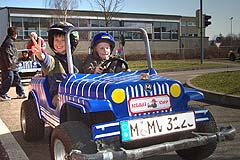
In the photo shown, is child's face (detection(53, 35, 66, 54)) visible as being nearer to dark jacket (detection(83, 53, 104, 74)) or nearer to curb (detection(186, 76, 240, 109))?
dark jacket (detection(83, 53, 104, 74))

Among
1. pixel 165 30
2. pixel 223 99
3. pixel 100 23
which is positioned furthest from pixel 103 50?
pixel 165 30

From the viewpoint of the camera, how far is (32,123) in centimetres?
489

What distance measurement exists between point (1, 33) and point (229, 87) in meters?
18.2

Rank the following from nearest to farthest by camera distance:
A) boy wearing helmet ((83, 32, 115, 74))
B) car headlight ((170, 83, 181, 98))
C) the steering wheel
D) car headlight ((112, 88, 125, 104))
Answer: car headlight ((112, 88, 125, 104)) < car headlight ((170, 83, 181, 98)) < the steering wheel < boy wearing helmet ((83, 32, 115, 74))

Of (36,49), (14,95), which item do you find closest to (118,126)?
(36,49)

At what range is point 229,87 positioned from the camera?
840 cm

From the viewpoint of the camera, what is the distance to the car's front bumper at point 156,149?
2742mm

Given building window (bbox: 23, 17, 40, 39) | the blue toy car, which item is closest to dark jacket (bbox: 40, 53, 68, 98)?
the blue toy car

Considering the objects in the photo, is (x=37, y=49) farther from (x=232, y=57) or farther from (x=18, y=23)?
(x=18, y=23)

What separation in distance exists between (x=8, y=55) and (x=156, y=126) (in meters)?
6.60

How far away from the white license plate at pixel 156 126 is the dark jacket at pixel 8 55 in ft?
21.4

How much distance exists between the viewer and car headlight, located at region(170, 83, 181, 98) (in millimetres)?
3398

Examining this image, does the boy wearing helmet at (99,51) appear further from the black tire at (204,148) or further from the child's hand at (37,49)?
the black tire at (204,148)

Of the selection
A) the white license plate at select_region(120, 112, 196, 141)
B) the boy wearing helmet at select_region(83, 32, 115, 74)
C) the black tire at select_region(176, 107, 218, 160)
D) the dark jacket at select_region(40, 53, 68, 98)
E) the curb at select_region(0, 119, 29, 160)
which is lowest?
the curb at select_region(0, 119, 29, 160)
